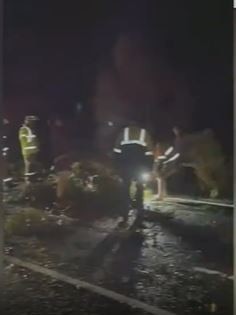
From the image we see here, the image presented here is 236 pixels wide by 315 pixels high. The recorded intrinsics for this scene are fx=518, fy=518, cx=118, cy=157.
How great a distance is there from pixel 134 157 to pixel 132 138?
87 millimetres

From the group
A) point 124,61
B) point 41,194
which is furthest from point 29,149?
point 124,61

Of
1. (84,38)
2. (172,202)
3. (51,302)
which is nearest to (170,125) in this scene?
(172,202)

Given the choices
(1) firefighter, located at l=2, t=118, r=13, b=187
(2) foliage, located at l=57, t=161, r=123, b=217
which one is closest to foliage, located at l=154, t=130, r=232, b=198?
(2) foliage, located at l=57, t=161, r=123, b=217

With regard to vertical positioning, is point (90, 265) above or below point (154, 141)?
below

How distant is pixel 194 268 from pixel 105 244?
41 centimetres

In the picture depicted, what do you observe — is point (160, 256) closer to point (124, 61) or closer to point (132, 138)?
point (132, 138)

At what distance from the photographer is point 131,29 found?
2299 millimetres

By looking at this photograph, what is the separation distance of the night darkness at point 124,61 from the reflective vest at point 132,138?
6cm

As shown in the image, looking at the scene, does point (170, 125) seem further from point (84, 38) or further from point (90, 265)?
point (90, 265)

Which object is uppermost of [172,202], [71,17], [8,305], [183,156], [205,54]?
[71,17]

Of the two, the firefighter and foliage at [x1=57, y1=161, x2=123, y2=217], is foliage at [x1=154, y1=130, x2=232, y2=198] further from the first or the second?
the firefighter

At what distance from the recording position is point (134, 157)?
2324 mm

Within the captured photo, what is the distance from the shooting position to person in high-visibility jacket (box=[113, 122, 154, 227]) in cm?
230

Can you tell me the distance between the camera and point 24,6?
7.44ft
